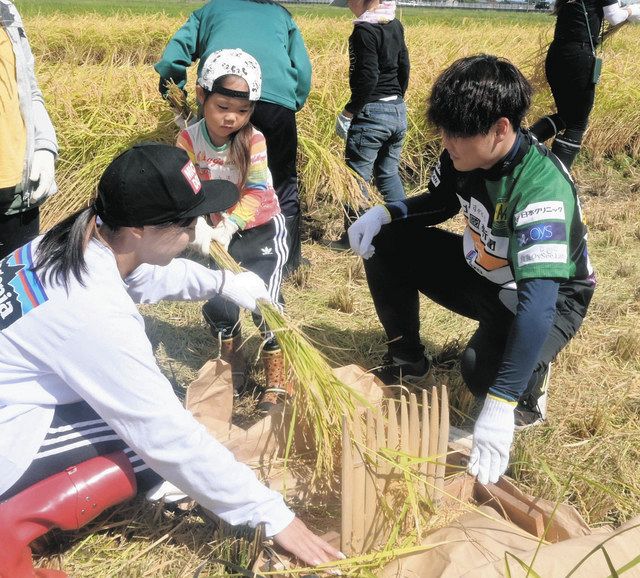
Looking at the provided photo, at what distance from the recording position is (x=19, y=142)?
2152 mm

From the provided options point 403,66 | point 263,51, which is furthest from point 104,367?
point 403,66

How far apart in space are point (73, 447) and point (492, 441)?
3.58ft

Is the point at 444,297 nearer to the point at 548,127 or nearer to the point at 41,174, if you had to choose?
the point at 41,174

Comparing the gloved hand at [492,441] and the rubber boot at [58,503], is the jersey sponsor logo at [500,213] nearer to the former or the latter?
the gloved hand at [492,441]

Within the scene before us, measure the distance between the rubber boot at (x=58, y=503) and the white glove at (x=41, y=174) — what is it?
3.62 ft

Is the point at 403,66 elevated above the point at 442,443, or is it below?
above

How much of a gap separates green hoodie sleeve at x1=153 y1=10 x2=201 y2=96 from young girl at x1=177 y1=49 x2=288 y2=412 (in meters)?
0.55

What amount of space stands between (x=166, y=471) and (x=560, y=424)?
→ 4.65 feet

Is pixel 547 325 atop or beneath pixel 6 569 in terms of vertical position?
atop

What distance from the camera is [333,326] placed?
9.80ft

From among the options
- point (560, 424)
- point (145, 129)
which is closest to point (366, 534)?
point (560, 424)

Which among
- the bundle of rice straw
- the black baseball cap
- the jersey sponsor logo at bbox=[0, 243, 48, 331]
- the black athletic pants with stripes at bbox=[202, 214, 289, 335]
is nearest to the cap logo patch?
the black baseball cap

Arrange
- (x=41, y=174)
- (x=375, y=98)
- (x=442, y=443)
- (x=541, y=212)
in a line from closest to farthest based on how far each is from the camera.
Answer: (x=442, y=443), (x=541, y=212), (x=41, y=174), (x=375, y=98)

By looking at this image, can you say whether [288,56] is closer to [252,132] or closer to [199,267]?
[252,132]
